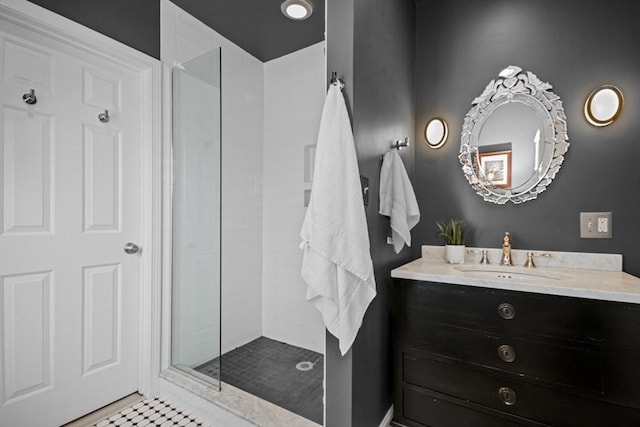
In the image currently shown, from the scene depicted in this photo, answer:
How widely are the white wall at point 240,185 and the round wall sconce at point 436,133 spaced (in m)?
1.45

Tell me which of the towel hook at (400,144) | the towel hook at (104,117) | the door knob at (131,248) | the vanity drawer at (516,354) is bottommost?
the vanity drawer at (516,354)

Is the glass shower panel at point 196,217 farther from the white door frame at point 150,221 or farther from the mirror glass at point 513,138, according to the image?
the mirror glass at point 513,138

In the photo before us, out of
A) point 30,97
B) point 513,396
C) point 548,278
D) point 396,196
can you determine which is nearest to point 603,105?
point 548,278

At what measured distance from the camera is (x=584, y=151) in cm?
169

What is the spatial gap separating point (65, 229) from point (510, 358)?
2.25 meters

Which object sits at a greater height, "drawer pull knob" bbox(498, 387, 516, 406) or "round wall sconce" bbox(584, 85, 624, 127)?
"round wall sconce" bbox(584, 85, 624, 127)

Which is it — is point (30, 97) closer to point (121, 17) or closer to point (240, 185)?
point (121, 17)

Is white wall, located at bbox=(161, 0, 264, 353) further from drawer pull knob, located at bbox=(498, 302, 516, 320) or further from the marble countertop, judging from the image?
drawer pull knob, located at bbox=(498, 302, 516, 320)

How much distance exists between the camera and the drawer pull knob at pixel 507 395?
4.30ft

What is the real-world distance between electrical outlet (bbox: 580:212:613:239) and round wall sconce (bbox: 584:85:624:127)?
0.49m

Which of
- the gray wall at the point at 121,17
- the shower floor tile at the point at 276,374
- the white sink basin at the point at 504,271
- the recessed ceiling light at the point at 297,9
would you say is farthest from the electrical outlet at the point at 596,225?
the gray wall at the point at 121,17

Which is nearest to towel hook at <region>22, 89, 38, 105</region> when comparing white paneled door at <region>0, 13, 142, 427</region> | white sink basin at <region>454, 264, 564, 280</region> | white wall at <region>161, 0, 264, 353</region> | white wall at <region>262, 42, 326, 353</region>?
white paneled door at <region>0, 13, 142, 427</region>

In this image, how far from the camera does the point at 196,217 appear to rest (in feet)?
6.37

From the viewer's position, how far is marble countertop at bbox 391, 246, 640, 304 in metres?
1.19
